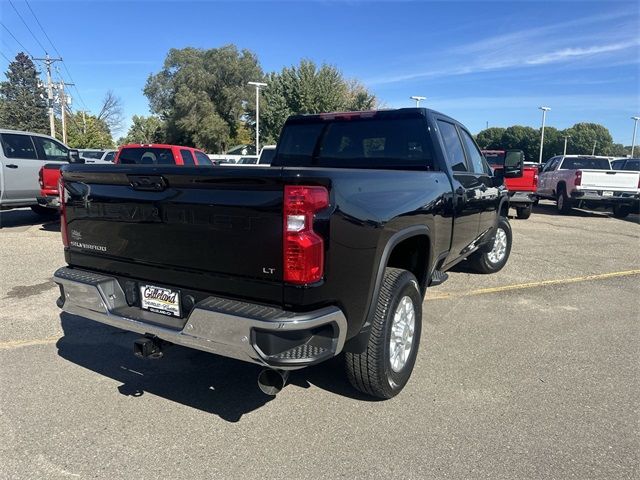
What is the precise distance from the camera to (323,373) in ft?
12.6

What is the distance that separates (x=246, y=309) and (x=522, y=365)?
104 inches

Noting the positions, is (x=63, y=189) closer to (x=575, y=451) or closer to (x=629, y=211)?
(x=575, y=451)

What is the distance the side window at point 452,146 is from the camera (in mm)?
4598

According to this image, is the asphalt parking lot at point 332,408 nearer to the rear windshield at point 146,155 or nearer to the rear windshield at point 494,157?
the rear windshield at point 146,155

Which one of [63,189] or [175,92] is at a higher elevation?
[175,92]

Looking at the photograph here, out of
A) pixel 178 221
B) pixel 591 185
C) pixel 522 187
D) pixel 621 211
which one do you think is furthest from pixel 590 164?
pixel 178 221

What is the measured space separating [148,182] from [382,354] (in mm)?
1813

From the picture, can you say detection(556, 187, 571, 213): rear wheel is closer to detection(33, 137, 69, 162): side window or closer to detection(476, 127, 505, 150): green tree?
detection(33, 137, 69, 162): side window

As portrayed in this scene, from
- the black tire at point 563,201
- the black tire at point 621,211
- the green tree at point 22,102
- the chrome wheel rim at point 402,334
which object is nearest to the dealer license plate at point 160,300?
the chrome wheel rim at point 402,334

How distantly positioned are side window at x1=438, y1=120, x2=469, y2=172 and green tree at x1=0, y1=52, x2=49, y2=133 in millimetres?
70342

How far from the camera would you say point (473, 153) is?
565 cm

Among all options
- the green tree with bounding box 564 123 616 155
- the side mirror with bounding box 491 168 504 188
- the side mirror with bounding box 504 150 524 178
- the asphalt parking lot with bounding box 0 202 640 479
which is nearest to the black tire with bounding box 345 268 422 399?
the asphalt parking lot with bounding box 0 202 640 479

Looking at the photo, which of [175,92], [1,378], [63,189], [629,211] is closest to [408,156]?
[63,189]

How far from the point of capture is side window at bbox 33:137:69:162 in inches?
427
